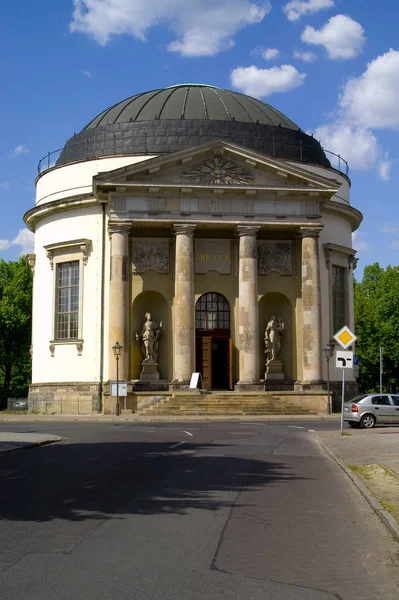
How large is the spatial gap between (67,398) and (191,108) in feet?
64.7

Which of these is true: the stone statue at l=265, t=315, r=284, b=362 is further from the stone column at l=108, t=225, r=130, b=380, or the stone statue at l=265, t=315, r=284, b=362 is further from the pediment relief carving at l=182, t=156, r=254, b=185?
the stone column at l=108, t=225, r=130, b=380

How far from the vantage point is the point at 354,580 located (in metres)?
7.10

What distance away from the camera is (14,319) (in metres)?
70.0

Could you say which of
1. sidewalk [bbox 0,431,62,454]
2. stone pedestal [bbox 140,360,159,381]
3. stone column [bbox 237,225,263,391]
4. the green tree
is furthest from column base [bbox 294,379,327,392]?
the green tree

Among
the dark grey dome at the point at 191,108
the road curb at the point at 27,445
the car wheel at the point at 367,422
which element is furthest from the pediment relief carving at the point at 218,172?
the road curb at the point at 27,445

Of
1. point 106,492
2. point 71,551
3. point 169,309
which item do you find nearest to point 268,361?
point 169,309

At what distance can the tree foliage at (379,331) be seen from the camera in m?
77.7

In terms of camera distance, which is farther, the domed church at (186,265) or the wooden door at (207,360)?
the wooden door at (207,360)

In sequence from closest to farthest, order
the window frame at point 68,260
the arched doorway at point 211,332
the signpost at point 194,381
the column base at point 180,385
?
the signpost at point 194,381 < the column base at point 180,385 < the window frame at point 68,260 < the arched doorway at point 211,332

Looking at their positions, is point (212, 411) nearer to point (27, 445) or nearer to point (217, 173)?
point (217, 173)

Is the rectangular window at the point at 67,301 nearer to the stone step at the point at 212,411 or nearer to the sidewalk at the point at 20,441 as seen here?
the stone step at the point at 212,411

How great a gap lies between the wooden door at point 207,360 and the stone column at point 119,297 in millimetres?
5272

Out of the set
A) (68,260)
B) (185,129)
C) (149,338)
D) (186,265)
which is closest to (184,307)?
(186,265)

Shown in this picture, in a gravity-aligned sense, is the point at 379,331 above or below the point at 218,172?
below
